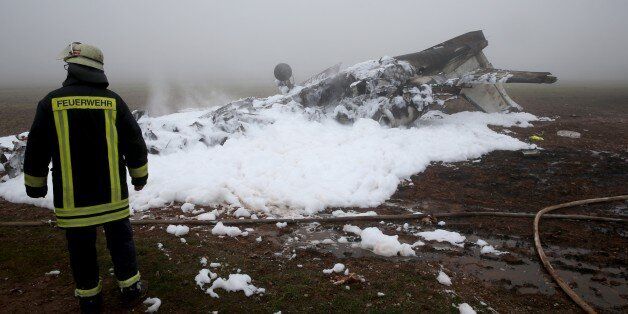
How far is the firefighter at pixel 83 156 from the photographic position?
286 cm

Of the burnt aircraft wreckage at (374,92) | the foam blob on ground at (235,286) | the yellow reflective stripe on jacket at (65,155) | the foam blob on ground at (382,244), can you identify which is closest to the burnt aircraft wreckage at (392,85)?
the burnt aircraft wreckage at (374,92)

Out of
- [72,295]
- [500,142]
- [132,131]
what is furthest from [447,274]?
[500,142]

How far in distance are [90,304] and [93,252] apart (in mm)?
438

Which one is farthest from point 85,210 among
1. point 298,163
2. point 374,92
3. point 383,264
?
point 374,92

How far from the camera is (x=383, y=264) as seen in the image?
163 inches

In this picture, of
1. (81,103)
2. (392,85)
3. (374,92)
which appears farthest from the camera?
(392,85)

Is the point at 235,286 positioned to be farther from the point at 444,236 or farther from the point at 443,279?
the point at 444,236

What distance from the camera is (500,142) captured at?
984 centimetres

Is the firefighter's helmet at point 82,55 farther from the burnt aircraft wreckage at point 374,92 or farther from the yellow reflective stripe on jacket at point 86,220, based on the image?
the burnt aircraft wreckage at point 374,92

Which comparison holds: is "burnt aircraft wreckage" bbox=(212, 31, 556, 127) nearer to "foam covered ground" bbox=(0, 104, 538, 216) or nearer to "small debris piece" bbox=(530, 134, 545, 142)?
"foam covered ground" bbox=(0, 104, 538, 216)

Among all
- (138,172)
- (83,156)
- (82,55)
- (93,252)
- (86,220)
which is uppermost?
(82,55)

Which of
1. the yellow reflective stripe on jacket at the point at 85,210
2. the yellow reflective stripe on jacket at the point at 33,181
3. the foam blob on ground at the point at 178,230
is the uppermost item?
the yellow reflective stripe on jacket at the point at 33,181

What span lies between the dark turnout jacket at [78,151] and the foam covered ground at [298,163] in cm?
284

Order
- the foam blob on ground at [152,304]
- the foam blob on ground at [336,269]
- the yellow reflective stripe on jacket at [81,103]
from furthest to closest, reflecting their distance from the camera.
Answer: the foam blob on ground at [336,269] < the foam blob on ground at [152,304] < the yellow reflective stripe on jacket at [81,103]
